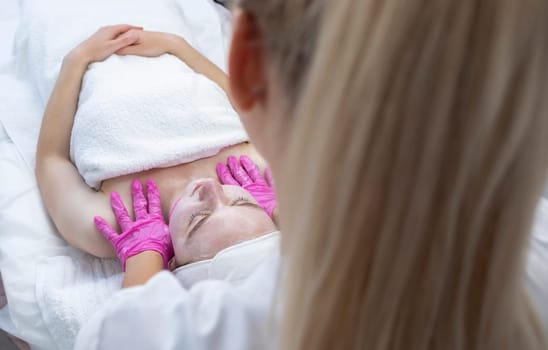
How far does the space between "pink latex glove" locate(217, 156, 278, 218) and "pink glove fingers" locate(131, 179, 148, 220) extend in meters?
0.16

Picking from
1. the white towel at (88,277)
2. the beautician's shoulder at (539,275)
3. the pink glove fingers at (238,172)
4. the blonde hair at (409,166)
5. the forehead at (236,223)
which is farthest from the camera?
the pink glove fingers at (238,172)

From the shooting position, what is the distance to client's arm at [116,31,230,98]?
1365mm

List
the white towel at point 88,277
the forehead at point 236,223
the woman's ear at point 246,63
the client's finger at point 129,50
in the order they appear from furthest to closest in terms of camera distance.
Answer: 1. the client's finger at point 129,50
2. the forehead at point 236,223
3. the white towel at point 88,277
4. the woman's ear at point 246,63

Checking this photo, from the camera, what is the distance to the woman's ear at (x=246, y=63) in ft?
1.68

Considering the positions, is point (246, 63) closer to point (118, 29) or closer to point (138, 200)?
point (138, 200)

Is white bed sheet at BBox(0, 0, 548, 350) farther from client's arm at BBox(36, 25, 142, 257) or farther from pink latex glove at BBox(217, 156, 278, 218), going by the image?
pink latex glove at BBox(217, 156, 278, 218)

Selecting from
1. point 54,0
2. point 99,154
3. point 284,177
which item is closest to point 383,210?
point 284,177

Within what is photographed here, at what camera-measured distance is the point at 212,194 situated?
3.53 ft

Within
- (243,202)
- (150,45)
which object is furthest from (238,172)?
(150,45)

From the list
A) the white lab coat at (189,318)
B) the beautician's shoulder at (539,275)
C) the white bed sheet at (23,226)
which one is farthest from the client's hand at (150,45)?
the beautician's shoulder at (539,275)

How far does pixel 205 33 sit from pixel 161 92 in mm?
441

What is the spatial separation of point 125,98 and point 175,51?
0.23m

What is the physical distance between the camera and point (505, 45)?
40 centimetres

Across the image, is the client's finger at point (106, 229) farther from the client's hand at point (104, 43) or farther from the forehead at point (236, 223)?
the client's hand at point (104, 43)
